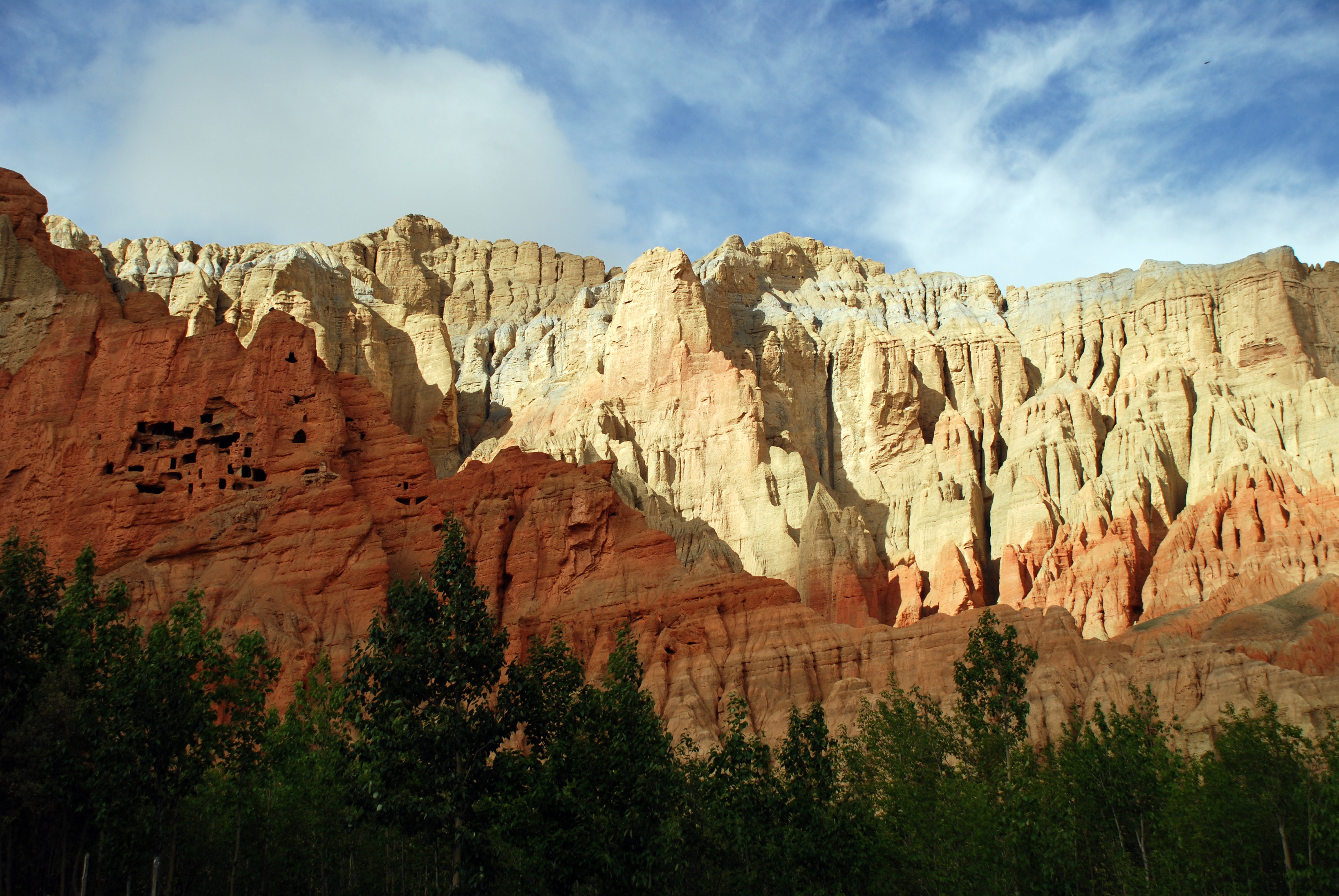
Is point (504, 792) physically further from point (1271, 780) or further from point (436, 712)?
point (1271, 780)

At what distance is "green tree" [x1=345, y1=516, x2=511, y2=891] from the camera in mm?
27094

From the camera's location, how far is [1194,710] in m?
53.7

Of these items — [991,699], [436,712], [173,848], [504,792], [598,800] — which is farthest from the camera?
[991,699]

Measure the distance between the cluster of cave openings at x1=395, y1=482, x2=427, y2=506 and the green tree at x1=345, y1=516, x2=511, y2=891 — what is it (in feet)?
152

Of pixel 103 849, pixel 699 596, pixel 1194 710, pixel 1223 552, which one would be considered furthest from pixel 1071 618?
pixel 103 849

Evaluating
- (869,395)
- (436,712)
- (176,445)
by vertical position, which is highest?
(869,395)

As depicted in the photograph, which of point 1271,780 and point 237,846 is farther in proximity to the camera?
point 1271,780

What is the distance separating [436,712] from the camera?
27797 millimetres

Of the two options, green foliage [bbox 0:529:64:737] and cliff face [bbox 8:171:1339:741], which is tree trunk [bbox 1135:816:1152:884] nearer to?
cliff face [bbox 8:171:1339:741]

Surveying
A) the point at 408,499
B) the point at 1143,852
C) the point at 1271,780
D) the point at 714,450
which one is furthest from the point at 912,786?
the point at 714,450

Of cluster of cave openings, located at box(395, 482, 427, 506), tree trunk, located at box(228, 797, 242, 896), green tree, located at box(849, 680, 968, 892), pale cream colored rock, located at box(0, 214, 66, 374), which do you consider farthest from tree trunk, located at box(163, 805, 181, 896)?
pale cream colored rock, located at box(0, 214, 66, 374)

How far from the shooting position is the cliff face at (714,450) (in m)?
65.6

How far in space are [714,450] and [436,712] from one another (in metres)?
75.0

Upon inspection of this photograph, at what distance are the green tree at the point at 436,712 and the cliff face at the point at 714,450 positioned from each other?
26.2 meters
